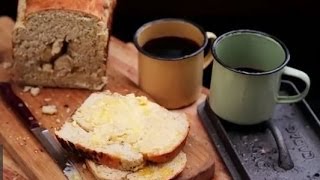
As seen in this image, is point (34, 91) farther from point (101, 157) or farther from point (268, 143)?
point (268, 143)

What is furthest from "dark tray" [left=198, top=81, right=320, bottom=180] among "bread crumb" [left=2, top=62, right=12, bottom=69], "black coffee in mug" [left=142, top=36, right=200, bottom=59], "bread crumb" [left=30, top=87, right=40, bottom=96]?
"bread crumb" [left=2, top=62, right=12, bottom=69]

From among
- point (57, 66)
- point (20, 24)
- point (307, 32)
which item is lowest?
point (307, 32)

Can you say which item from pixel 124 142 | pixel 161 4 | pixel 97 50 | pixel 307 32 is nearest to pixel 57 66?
pixel 97 50

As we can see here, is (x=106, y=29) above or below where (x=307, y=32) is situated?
above

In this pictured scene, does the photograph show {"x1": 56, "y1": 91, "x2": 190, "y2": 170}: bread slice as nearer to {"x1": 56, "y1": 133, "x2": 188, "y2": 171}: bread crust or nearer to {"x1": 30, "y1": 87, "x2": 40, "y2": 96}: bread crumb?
{"x1": 56, "y1": 133, "x2": 188, "y2": 171}: bread crust

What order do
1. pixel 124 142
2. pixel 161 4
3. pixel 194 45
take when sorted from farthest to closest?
1. pixel 161 4
2. pixel 194 45
3. pixel 124 142

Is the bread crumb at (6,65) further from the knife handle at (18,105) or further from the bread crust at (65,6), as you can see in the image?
the bread crust at (65,6)

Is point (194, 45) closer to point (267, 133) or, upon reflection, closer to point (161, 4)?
point (267, 133)
